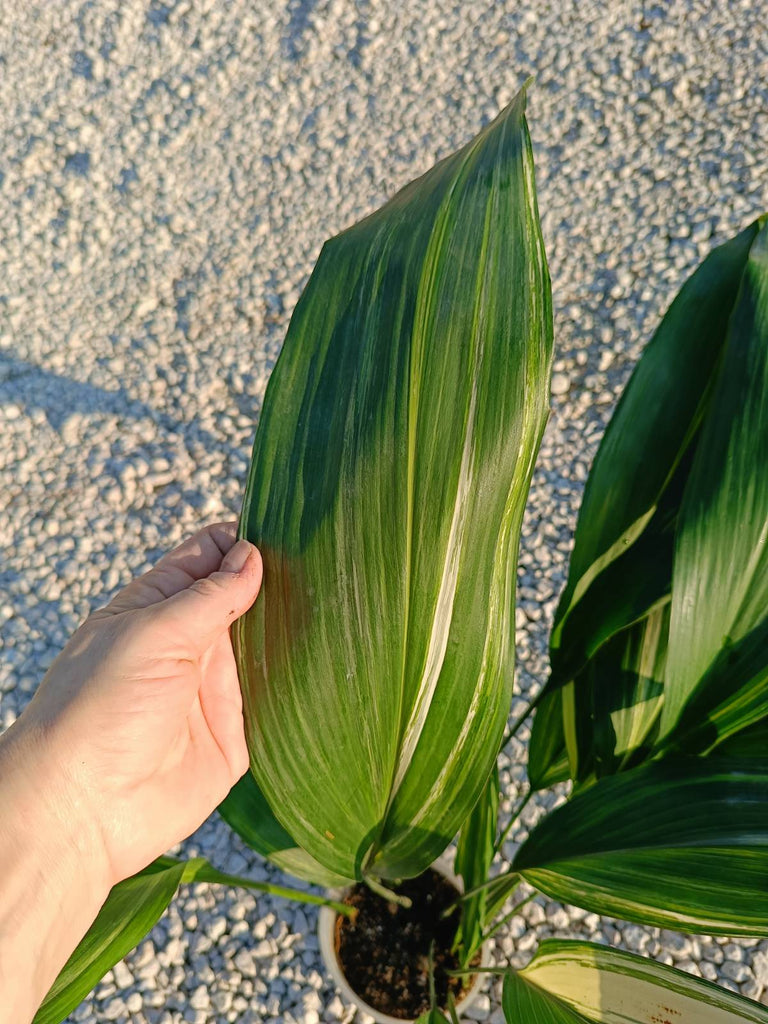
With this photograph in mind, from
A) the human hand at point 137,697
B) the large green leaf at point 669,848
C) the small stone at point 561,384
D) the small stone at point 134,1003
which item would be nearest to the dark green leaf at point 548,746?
the large green leaf at point 669,848

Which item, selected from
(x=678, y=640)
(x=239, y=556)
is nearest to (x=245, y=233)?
(x=239, y=556)

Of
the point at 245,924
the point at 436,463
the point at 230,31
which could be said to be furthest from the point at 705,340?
the point at 230,31

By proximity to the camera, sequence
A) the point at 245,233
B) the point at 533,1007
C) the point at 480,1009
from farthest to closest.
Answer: the point at 245,233, the point at 480,1009, the point at 533,1007

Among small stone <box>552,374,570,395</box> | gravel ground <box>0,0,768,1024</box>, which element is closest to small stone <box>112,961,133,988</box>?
gravel ground <box>0,0,768,1024</box>

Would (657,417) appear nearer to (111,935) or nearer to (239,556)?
(239,556)

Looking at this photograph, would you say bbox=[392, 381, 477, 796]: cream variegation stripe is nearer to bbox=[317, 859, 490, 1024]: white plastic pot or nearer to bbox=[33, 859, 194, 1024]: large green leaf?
bbox=[33, 859, 194, 1024]: large green leaf

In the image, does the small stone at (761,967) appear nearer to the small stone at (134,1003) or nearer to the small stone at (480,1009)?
the small stone at (480,1009)
